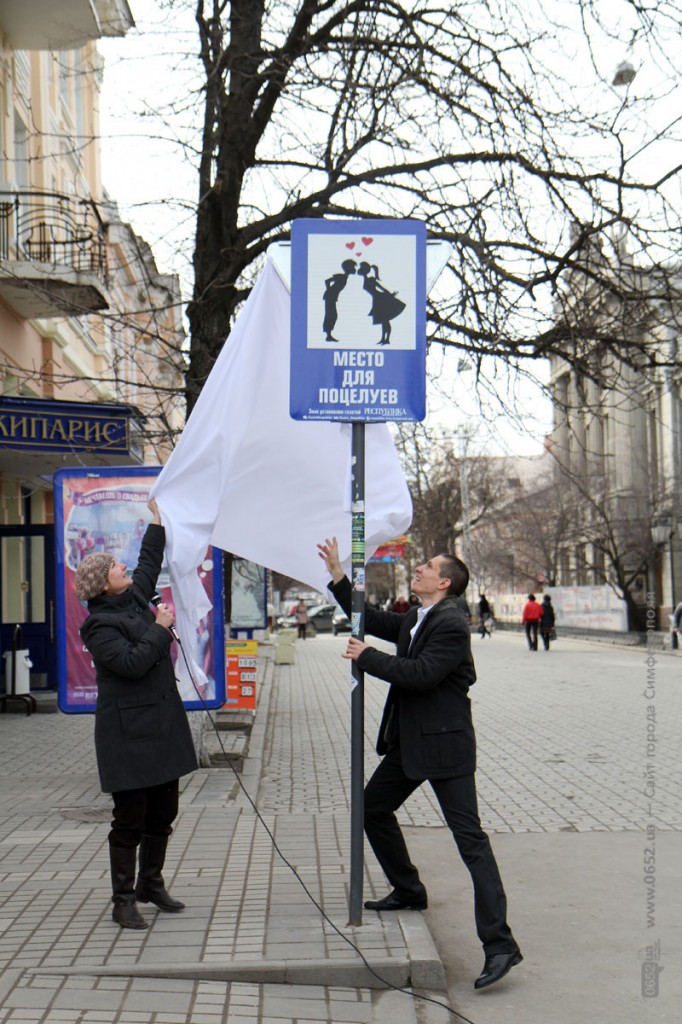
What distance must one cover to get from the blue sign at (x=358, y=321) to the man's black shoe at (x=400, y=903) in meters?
2.38

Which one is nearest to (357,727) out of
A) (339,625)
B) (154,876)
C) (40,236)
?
(154,876)

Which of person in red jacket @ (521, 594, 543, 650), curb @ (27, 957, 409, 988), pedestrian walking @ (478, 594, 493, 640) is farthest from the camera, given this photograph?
pedestrian walking @ (478, 594, 493, 640)

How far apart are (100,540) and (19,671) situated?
292 inches

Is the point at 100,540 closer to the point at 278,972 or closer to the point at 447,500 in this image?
the point at 278,972

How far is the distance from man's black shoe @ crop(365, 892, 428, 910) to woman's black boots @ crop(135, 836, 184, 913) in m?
0.99

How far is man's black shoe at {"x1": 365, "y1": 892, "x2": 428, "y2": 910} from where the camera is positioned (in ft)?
20.2

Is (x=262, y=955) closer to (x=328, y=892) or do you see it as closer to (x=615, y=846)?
(x=328, y=892)

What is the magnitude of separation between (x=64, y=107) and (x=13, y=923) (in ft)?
65.9

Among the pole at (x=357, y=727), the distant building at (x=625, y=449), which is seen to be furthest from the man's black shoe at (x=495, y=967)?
the distant building at (x=625, y=449)

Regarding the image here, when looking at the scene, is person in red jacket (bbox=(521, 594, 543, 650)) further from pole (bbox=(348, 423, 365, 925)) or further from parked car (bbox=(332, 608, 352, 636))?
parked car (bbox=(332, 608, 352, 636))

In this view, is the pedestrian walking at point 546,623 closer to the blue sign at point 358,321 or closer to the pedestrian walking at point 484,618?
the pedestrian walking at point 484,618

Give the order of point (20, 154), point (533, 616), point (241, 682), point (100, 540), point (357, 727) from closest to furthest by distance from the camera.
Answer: point (357, 727)
point (100, 540)
point (241, 682)
point (20, 154)
point (533, 616)

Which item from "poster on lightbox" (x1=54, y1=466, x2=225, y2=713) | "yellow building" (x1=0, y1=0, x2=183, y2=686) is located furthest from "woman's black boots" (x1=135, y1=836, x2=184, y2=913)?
"yellow building" (x1=0, y1=0, x2=183, y2=686)

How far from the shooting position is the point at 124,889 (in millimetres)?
5918
